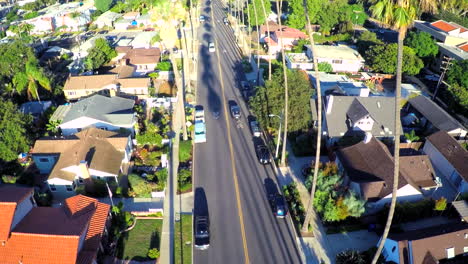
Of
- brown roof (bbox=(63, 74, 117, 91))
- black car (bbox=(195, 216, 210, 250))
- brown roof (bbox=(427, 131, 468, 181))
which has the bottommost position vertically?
black car (bbox=(195, 216, 210, 250))

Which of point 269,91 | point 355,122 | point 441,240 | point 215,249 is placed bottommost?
point 215,249

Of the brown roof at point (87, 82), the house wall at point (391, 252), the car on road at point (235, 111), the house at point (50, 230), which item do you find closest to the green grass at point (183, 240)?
the house at point (50, 230)

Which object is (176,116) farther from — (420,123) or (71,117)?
(420,123)

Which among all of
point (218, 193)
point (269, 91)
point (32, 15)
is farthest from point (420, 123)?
point (32, 15)

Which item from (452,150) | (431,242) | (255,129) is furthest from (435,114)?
(431,242)

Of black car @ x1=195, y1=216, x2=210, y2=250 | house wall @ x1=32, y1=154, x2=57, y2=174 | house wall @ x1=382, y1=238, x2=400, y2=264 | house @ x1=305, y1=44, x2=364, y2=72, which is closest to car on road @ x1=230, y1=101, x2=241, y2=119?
black car @ x1=195, y1=216, x2=210, y2=250

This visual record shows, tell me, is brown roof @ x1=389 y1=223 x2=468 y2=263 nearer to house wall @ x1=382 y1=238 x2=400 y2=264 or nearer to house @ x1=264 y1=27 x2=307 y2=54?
house wall @ x1=382 y1=238 x2=400 y2=264
